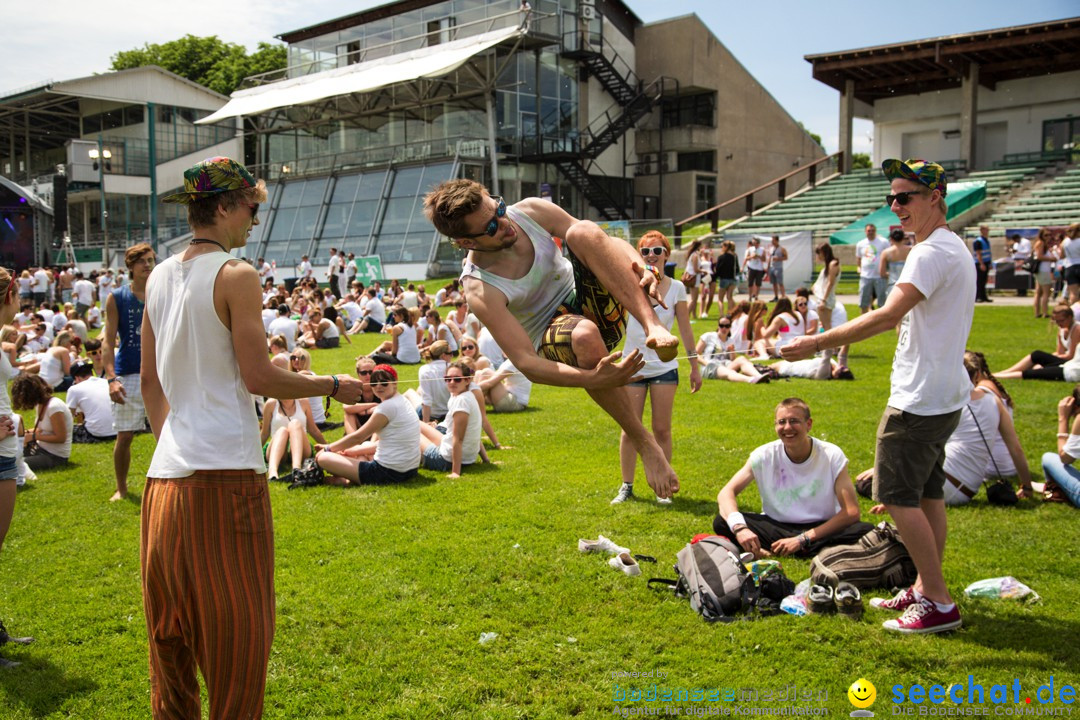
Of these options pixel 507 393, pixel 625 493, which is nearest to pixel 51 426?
pixel 507 393

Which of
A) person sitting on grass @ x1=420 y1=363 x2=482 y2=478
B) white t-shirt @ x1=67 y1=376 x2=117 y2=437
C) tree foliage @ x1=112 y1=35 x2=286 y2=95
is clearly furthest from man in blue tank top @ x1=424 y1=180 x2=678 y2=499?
tree foliage @ x1=112 y1=35 x2=286 y2=95

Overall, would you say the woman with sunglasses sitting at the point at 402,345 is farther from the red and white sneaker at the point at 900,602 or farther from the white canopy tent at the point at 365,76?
the white canopy tent at the point at 365,76

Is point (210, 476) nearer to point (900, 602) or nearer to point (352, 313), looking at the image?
point (900, 602)

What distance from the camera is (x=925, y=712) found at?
4.20m

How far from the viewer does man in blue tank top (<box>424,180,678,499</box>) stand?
3.88 metres

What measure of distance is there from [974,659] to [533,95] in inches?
1253

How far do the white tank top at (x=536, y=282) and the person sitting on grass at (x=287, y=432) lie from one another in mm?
5358

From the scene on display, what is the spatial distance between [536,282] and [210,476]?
179 centimetres

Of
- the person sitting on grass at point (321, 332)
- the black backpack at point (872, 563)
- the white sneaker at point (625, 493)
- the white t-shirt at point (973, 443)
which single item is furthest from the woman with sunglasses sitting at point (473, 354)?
the person sitting on grass at point (321, 332)

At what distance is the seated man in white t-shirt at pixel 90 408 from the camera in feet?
36.3

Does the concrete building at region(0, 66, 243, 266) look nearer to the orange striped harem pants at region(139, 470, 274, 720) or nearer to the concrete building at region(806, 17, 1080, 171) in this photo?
the concrete building at region(806, 17, 1080, 171)

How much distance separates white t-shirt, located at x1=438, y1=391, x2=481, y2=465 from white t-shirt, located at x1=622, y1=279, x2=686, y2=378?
2.08 metres

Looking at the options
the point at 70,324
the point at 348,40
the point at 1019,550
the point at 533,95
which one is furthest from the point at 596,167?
the point at 1019,550

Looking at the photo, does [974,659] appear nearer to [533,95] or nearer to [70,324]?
[70,324]
